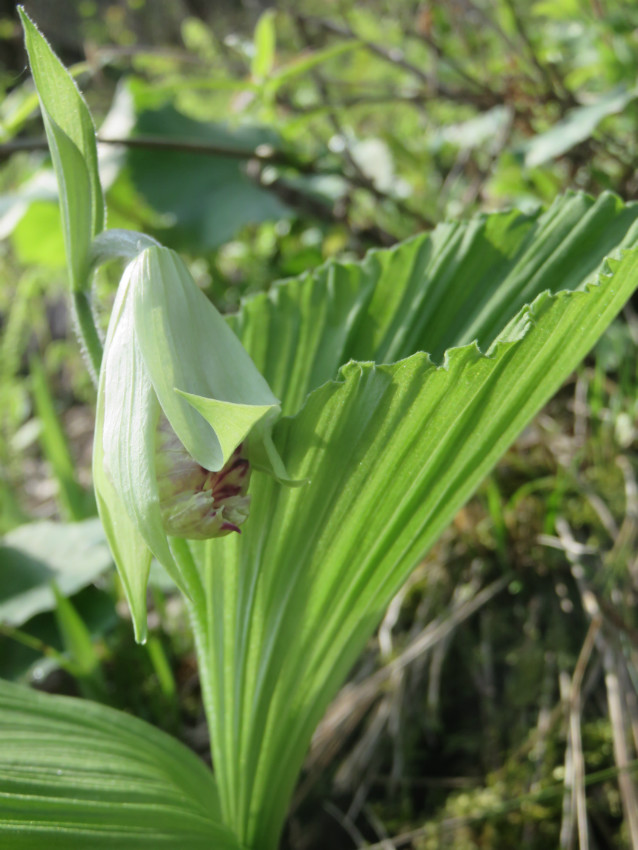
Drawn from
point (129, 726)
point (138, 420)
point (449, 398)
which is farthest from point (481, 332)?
point (129, 726)

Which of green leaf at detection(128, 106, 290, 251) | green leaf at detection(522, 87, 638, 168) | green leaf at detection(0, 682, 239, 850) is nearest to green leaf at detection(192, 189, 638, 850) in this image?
green leaf at detection(0, 682, 239, 850)

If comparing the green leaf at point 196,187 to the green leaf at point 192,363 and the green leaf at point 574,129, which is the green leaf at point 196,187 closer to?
the green leaf at point 574,129

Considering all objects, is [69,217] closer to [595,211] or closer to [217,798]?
[595,211]

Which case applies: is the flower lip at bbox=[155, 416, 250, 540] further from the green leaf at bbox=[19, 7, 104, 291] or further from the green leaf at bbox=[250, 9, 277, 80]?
the green leaf at bbox=[250, 9, 277, 80]

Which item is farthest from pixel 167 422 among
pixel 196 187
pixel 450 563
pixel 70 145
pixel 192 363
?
pixel 196 187

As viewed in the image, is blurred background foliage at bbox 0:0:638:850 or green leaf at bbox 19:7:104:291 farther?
blurred background foliage at bbox 0:0:638:850

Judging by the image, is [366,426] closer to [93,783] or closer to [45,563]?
[93,783]

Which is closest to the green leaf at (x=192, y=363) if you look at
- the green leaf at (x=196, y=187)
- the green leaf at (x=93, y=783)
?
the green leaf at (x=93, y=783)
